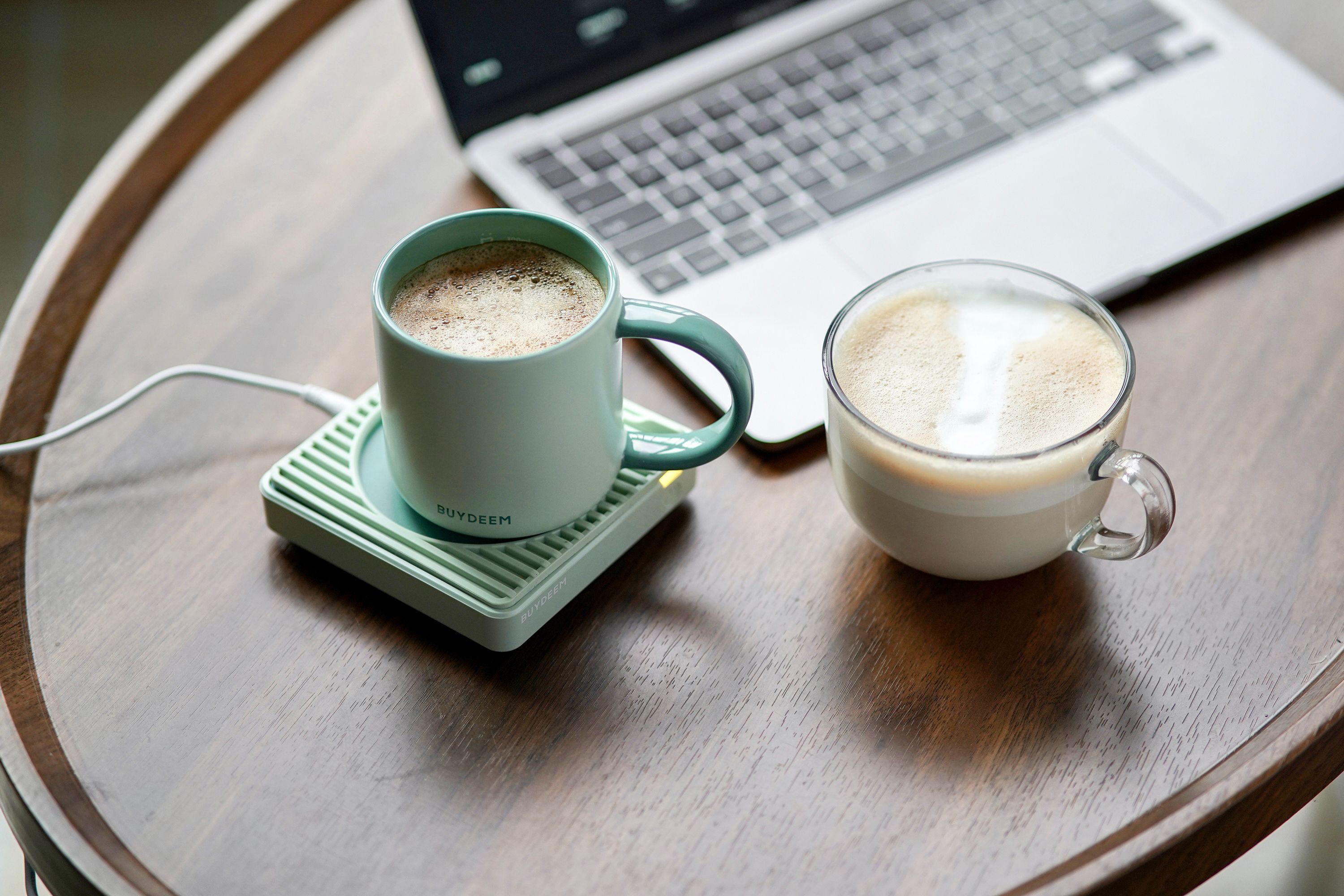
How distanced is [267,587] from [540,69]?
1.45 feet

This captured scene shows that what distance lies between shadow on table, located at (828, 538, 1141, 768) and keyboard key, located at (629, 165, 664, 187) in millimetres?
322

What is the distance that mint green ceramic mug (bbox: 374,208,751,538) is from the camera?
0.51 metres

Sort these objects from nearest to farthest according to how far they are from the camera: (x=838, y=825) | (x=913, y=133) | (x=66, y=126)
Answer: (x=838, y=825)
(x=913, y=133)
(x=66, y=126)

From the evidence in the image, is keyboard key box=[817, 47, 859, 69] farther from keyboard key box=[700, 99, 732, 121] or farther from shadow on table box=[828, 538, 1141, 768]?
shadow on table box=[828, 538, 1141, 768]

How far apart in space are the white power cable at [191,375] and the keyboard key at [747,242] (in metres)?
0.26

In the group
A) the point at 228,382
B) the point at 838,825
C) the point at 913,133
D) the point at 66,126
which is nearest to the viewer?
the point at 838,825

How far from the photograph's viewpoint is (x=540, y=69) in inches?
34.3

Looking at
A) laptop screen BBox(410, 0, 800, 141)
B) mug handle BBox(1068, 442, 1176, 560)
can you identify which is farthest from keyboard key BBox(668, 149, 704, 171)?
mug handle BBox(1068, 442, 1176, 560)

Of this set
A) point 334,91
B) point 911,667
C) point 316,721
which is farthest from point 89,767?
point 334,91

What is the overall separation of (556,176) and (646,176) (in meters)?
0.06

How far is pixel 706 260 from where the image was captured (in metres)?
0.77

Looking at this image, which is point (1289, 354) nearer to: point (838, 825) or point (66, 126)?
point (838, 825)

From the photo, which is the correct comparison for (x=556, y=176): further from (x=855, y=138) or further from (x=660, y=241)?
(x=855, y=138)

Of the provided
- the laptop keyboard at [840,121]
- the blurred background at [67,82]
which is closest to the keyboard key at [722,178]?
the laptop keyboard at [840,121]
